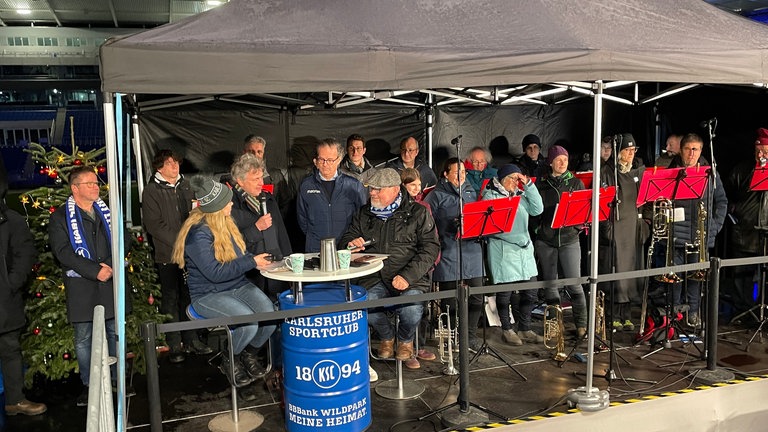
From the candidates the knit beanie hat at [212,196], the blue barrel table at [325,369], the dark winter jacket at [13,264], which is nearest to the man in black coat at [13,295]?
the dark winter jacket at [13,264]

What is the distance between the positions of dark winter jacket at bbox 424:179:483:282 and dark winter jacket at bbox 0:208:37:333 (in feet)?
10.6

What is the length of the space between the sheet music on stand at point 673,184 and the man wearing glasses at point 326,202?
8.02ft

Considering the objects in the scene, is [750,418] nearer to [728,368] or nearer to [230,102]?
[728,368]

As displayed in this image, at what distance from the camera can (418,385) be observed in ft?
16.9

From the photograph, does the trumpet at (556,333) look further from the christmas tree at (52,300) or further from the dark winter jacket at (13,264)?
the dark winter jacket at (13,264)

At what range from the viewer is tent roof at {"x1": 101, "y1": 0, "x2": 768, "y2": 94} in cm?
355

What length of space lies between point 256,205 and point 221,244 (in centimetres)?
71

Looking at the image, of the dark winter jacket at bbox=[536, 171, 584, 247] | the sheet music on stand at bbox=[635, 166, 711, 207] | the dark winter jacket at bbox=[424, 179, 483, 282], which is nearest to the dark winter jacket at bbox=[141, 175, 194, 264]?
the dark winter jacket at bbox=[424, 179, 483, 282]

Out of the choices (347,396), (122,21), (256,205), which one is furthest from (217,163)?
(122,21)

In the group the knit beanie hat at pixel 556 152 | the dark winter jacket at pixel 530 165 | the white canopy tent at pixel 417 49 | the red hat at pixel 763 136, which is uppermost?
the white canopy tent at pixel 417 49

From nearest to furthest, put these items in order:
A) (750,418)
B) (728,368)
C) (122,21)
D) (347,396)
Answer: (347,396) < (750,418) < (728,368) < (122,21)

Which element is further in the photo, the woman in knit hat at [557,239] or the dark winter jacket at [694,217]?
the dark winter jacket at [694,217]

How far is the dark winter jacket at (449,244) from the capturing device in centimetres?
576

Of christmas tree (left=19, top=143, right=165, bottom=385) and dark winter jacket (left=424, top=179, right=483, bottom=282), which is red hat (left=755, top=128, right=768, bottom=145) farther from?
christmas tree (left=19, top=143, right=165, bottom=385)
